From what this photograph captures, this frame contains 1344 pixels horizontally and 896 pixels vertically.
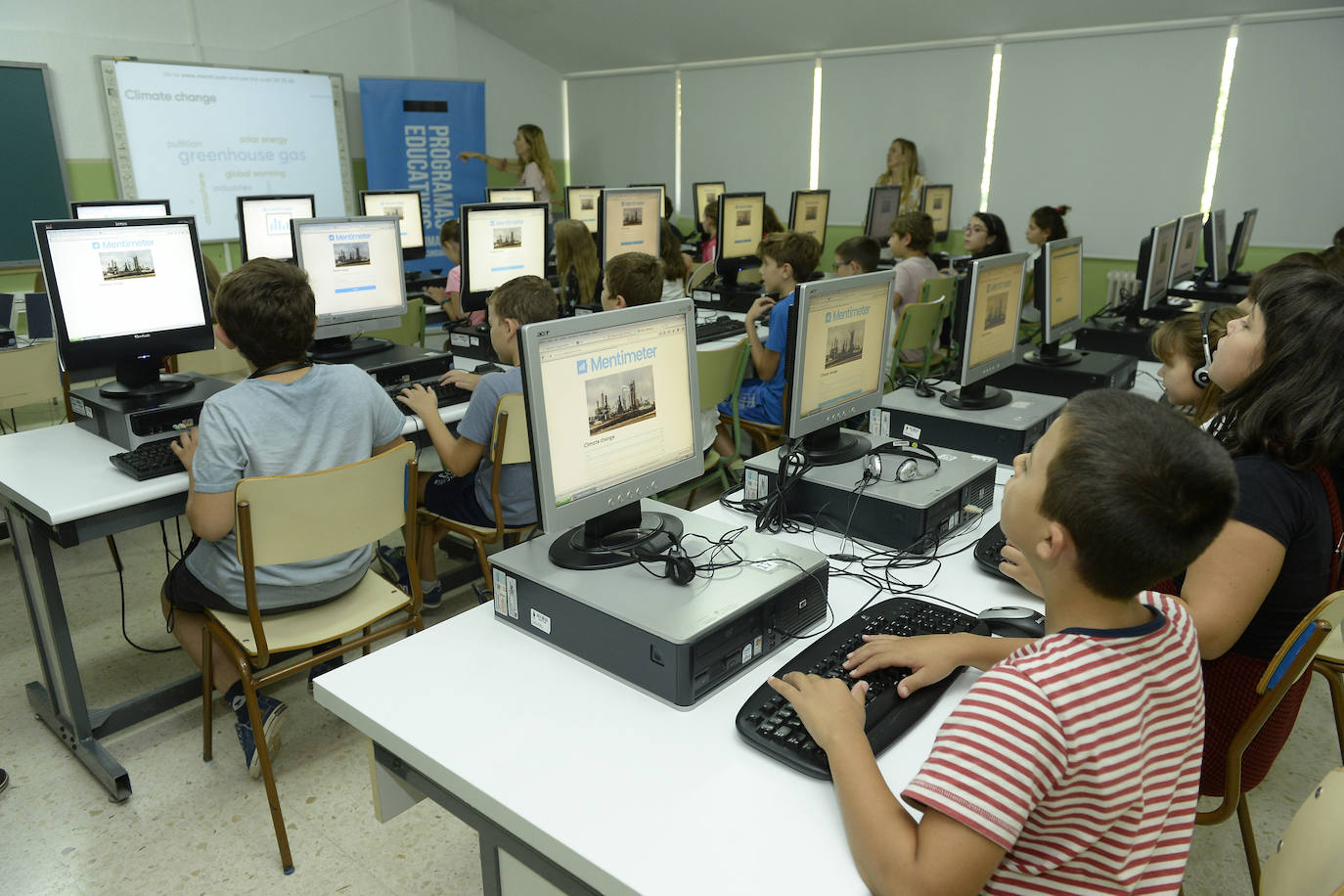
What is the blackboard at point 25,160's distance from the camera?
226 inches

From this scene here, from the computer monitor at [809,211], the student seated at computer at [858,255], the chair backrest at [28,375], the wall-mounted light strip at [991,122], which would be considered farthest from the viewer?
the wall-mounted light strip at [991,122]

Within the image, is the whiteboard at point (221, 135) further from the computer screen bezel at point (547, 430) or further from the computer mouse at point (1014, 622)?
the computer mouse at point (1014, 622)

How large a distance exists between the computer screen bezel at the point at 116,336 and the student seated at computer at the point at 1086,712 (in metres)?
2.26

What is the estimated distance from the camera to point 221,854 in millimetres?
1944

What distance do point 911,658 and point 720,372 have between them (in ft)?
6.13

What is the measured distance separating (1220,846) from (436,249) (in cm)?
773

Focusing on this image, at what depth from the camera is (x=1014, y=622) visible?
143 centimetres

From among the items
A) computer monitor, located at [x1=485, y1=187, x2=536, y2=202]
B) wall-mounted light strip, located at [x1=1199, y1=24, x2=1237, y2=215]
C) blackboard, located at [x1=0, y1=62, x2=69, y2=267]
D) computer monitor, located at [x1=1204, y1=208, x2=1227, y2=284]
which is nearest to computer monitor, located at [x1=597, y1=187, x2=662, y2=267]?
computer monitor, located at [x1=485, y1=187, x2=536, y2=202]

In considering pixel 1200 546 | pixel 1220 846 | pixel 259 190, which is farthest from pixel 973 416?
pixel 259 190

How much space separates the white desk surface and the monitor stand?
0.11 metres

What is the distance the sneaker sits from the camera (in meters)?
2.15

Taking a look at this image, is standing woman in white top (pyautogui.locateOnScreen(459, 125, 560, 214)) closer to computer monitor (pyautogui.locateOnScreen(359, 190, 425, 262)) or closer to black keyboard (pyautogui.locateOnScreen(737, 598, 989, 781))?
computer monitor (pyautogui.locateOnScreen(359, 190, 425, 262))

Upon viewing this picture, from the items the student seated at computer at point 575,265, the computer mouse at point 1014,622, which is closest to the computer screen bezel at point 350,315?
the student seated at computer at point 575,265

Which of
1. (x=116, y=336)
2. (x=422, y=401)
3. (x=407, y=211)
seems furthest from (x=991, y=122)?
(x=116, y=336)
